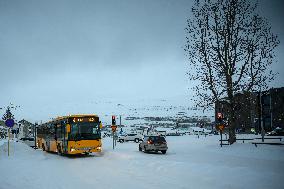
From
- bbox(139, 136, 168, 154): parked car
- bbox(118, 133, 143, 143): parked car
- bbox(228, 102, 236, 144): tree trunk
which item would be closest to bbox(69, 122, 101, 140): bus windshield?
bbox(139, 136, 168, 154): parked car

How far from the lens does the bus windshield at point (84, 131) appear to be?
23484 mm

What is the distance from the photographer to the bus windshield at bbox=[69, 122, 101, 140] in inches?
925

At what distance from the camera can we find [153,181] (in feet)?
38.0

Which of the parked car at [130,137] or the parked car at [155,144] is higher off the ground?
the parked car at [155,144]

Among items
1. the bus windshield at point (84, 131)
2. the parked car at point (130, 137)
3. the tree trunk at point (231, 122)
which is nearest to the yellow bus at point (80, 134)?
the bus windshield at point (84, 131)

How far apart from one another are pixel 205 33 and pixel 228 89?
20.6 ft

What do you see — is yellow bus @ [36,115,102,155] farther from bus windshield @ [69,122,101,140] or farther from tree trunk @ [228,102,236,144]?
tree trunk @ [228,102,236,144]

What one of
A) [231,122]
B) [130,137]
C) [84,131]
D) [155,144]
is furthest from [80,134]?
[130,137]

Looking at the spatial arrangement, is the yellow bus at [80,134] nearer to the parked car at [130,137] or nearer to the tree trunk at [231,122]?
the tree trunk at [231,122]

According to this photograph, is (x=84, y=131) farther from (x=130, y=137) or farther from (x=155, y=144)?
(x=130, y=137)

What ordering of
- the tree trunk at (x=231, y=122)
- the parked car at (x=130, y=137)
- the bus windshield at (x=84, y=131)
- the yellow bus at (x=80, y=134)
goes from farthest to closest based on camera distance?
1. the parked car at (x=130, y=137)
2. the tree trunk at (x=231, y=122)
3. the bus windshield at (x=84, y=131)
4. the yellow bus at (x=80, y=134)

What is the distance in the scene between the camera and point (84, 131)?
23.8 m

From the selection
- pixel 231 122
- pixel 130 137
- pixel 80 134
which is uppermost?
pixel 231 122

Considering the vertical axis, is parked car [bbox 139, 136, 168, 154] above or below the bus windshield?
below
